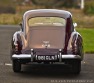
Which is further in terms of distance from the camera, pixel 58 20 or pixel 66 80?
pixel 58 20

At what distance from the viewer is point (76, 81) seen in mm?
11125

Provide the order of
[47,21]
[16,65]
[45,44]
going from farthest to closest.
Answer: [47,21]
[16,65]
[45,44]

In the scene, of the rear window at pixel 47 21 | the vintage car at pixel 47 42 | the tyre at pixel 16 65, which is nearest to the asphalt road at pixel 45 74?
the tyre at pixel 16 65

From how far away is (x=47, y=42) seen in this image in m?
11.8

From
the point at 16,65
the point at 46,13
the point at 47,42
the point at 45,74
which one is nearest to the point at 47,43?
the point at 47,42

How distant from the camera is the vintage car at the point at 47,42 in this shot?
37.7 feet

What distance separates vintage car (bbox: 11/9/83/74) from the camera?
11477 millimetres

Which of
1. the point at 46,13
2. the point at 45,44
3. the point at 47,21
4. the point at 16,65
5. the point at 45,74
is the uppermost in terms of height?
the point at 46,13

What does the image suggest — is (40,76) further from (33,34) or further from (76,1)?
(76,1)

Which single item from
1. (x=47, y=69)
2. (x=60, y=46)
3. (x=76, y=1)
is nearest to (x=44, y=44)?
(x=60, y=46)

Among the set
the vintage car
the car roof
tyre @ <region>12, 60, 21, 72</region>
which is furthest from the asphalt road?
the car roof

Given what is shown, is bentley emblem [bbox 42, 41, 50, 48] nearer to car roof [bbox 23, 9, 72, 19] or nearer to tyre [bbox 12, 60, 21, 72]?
tyre [bbox 12, 60, 21, 72]

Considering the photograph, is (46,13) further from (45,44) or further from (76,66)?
(76,66)

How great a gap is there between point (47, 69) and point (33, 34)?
1.20 m
